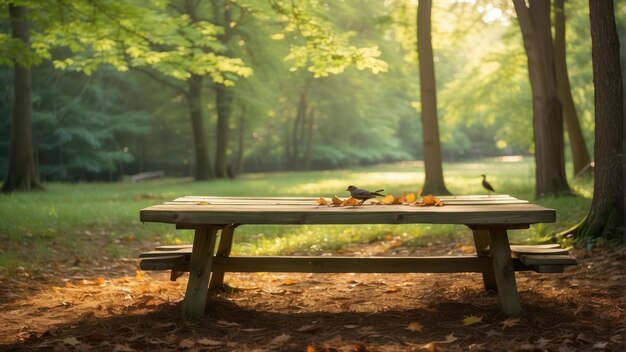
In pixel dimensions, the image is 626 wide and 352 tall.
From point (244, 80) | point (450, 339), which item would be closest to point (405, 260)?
point (450, 339)

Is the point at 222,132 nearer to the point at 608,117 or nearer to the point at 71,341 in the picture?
the point at 608,117

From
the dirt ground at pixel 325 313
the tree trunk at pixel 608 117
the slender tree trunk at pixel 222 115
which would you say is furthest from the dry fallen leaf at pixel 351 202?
the slender tree trunk at pixel 222 115

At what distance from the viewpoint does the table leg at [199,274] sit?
4855 mm

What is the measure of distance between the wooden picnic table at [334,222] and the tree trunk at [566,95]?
497 inches

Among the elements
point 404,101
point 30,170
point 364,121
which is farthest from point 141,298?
point 404,101

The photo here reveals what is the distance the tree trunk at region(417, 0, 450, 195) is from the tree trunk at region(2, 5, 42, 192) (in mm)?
11195

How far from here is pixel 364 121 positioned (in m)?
48.1

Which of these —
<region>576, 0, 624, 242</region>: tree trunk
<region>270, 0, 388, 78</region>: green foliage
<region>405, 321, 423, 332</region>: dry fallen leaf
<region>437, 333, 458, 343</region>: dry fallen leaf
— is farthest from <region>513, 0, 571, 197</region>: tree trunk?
<region>437, 333, 458, 343</region>: dry fallen leaf

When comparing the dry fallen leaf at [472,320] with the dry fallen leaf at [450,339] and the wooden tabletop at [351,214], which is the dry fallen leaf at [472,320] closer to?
the dry fallen leaf at [450,339]

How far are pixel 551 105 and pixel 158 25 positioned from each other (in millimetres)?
7457

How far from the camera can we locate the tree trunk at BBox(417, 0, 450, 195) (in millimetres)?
14242

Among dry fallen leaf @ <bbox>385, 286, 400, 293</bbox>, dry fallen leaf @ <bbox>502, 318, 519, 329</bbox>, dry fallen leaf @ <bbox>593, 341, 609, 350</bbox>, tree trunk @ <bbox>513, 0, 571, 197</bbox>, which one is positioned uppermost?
tree trunk @ <bbox>513, 0, 571, 197</bbox>

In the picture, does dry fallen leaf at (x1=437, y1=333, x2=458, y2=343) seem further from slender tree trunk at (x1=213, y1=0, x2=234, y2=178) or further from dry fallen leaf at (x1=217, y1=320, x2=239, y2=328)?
slender tree trunk at (x1=213, y1=0, x2=234, y2=178)

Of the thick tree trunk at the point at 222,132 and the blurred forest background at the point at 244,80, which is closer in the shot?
the blurred forest background at the point at 244,80
